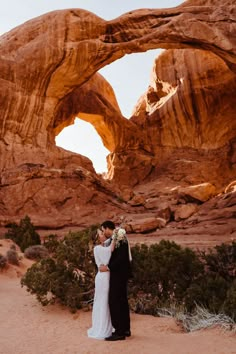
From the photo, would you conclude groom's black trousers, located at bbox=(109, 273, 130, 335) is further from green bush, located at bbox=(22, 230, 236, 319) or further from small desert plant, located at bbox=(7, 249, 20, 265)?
small desert plant, located at bbox=(7, 249, 20, 265)

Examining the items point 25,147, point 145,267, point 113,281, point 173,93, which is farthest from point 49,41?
point 113,281

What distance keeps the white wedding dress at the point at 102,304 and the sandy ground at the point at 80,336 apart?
0.47ft

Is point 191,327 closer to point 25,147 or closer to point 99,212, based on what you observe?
point 99,212

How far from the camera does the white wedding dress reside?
18.4ft

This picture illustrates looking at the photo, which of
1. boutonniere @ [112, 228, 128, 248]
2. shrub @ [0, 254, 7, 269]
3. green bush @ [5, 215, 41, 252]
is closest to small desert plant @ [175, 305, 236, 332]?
boutonniere @ [112, 228, 128, 248]

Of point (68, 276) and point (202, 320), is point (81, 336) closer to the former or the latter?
point (202, 320)

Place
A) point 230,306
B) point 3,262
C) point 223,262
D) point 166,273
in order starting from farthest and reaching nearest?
point 3,262 → point 223,262 → point 166,273 → point 230,306

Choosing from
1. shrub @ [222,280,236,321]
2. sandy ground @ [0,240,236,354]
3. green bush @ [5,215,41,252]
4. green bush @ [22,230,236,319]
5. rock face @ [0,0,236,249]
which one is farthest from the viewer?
rock face @ [0,0,236,249]

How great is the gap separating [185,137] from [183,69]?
470cm

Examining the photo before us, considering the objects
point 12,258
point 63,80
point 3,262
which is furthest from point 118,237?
point 63,80

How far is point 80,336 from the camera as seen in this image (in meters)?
5.84

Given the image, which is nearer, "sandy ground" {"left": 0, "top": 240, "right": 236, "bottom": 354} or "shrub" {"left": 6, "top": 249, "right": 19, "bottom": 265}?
"sandy ground" {"left": 0, "top": 240, "right": 236, "bottom": 354}

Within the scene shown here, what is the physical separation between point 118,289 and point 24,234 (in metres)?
11.0

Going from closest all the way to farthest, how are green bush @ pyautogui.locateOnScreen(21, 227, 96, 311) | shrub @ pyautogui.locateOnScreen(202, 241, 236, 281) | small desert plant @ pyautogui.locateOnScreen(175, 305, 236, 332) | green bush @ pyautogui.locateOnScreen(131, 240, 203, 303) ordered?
small desert plant @ pyautogui.locateOnScreen(175, 305, 236, 332)
green bush @ pyautogui.locateOnScreen(21, 227, 96, 311)
green bush @ pyautogui.locateOnScreen(131, 240, 203, 303)
shrub @ pyautogui.locateOnScreen(202, 241, 236, 281)
